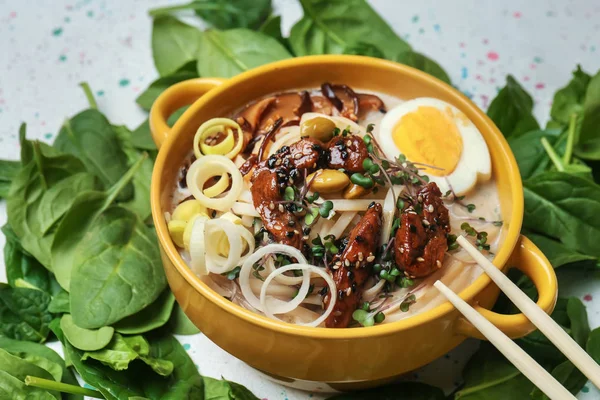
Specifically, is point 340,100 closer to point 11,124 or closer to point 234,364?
point 234,364

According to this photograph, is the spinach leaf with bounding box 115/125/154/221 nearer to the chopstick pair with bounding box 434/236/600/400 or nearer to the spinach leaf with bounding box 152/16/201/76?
the spinach leaf with bounding box 152/16/201/76

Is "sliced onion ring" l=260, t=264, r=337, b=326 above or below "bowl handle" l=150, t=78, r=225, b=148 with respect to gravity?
below

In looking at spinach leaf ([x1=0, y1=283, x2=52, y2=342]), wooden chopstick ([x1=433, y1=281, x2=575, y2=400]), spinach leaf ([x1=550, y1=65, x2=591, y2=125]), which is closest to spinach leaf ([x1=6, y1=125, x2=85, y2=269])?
spinach leaf ([x1=0, y1=283, x2=52, y2=342])

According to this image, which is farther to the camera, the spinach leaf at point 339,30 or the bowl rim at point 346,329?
the spinach leaf at point 339,30

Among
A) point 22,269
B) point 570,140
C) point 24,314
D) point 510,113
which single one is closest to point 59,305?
point 24,314

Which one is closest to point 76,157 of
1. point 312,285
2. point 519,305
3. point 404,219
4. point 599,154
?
point 312,285

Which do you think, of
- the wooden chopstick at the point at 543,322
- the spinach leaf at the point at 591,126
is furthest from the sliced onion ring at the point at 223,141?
the spinach leaf at the point at 591,126

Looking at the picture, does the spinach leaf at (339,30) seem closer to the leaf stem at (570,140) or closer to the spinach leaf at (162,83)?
the spinach leaf at (162,83)

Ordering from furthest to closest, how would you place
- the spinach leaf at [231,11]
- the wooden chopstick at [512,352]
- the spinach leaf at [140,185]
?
the spinach leaf at [231,11] → the spinach leaf at [140,185] → the wooden chopstick at [512,352]
